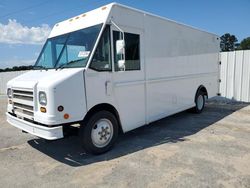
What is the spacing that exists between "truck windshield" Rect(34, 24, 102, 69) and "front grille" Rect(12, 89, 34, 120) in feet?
2.83

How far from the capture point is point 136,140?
559 centimetres

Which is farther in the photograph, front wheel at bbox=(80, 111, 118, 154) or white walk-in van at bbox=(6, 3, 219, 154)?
front wheel at bbox=(80, 111, 118, 154)

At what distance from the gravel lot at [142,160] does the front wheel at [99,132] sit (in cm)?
20

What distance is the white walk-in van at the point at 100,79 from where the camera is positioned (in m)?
4.07

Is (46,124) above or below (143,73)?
below

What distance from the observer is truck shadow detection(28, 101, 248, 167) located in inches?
183

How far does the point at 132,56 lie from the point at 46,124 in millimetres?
2433

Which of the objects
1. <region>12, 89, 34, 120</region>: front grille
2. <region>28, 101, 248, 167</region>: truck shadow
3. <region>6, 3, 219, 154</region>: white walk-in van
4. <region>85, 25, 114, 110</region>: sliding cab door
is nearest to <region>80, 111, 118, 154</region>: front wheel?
<region>6, 3, 219, 154</region>: white walk-in van

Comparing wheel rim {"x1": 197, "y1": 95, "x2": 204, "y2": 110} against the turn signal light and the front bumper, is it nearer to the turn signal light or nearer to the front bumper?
the front bumper

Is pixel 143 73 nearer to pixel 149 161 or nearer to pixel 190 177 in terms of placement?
pixel 149 161

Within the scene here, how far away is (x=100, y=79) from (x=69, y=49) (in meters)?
1.04

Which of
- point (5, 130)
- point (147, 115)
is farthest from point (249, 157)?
point (5, 130)

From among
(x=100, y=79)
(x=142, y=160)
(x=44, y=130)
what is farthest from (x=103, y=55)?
(x=142, y=160)

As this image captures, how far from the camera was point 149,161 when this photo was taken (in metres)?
4.30
